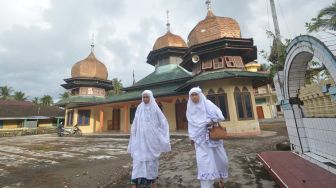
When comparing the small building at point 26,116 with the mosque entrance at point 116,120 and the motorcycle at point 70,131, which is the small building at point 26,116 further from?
the mosque entrance at point 116,120

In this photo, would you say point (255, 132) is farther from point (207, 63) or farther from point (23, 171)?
point (23, 171)

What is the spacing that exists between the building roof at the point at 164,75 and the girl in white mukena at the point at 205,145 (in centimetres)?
1206

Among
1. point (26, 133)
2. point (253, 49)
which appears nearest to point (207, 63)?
point (253, 49)

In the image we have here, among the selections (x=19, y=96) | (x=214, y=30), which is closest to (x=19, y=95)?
(x=19, y=96)

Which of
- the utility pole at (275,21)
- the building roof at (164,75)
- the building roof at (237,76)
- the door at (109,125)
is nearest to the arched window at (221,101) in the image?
the building roof at (237,76)

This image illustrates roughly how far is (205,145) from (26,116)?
31.8m

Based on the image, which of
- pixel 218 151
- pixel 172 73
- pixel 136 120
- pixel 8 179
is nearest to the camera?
pixel 218 151

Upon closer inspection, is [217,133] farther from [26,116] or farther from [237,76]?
[26,116]

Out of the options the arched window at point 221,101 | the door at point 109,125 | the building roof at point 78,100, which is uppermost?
the building roof at point 78,100

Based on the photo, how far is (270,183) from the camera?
11.0 feet

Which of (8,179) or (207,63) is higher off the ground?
(207,63)

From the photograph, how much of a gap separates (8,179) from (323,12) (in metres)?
18.8

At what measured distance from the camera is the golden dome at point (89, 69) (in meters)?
21.3

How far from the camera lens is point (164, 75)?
18000 mm
